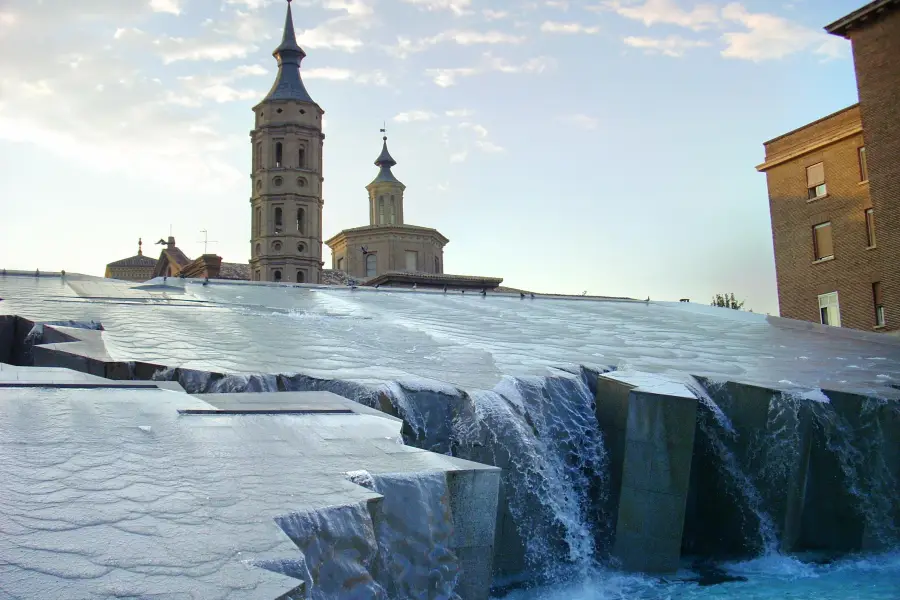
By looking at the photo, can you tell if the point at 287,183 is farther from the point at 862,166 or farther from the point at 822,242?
the point at 862,166

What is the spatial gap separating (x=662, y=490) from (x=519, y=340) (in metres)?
3.97

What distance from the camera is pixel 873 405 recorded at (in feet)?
29.3

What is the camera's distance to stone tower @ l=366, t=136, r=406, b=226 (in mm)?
62094

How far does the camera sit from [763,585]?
7688 millimetres

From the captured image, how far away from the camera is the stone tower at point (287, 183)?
47.9m

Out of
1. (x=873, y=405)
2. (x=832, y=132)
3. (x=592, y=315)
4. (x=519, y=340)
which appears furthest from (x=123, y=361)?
(x=832, y=132)

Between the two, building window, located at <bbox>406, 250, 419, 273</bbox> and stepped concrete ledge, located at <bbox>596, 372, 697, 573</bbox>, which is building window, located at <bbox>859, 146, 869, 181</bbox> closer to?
stepped concrete ledge, located at <bbox>596, 372, 697, 573</bbox>

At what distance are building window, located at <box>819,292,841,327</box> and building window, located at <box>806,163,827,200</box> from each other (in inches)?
135

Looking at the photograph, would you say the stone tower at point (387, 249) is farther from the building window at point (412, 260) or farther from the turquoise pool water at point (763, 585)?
the turquoise pool water at point (763, 585)

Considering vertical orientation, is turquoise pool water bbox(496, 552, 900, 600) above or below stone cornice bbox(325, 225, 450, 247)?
below

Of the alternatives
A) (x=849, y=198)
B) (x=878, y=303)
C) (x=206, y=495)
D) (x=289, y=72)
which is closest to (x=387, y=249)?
(x=289, y=72)

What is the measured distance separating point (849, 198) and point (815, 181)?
175cm

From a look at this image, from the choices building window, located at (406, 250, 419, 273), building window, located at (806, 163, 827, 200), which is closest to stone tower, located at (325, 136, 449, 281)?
building window, located at (406, 250, 419, 273)

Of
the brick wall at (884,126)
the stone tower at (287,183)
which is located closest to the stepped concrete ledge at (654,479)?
the brick wall at (884,126)
